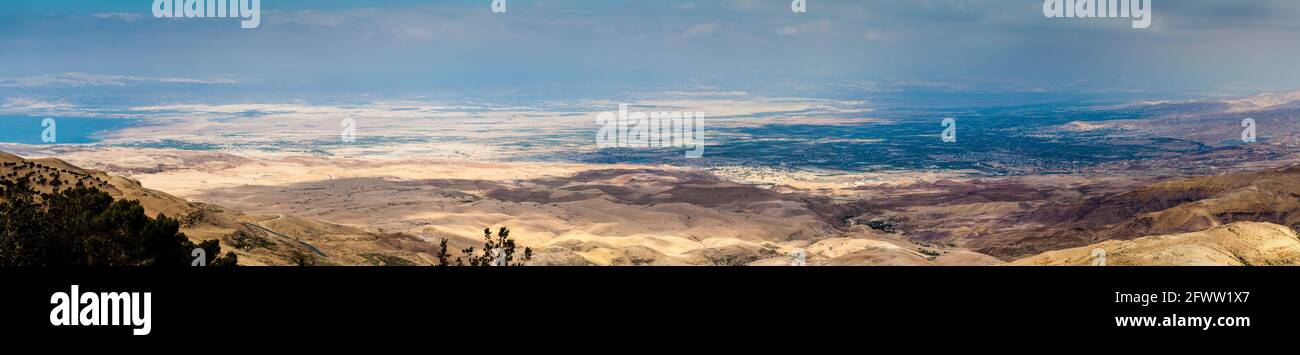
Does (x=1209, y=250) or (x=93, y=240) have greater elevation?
(x=93, y=240)

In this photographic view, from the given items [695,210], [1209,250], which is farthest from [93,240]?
[695,210]

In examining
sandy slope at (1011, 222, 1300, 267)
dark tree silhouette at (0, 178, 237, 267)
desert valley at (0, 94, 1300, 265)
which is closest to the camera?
dark tree silhouette at (0, 178, 237, 267)

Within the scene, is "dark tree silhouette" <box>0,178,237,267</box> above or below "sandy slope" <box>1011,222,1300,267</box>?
above

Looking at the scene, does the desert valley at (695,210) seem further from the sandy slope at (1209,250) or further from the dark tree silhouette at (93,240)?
the dark tree silhouette at (93,240)

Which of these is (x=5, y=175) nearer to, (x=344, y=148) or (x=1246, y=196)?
(x=1246, y=196)

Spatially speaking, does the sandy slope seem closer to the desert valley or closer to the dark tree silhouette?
the desert valley

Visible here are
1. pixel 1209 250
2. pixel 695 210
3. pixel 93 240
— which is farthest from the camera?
pixel 695 210

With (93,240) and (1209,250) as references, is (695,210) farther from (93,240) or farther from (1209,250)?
(93,240)

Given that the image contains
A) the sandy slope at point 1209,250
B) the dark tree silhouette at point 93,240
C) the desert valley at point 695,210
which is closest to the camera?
the dark tree silhouette at point 93,240

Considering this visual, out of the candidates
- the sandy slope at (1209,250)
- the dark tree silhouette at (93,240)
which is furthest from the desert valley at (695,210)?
the dark tree silhouette at (93,240)

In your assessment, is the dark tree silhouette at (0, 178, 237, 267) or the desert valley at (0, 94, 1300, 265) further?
the desert valley at (0, 94, 1300, 265)

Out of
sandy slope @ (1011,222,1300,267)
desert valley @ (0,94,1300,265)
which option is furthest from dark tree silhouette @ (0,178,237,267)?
sandy slope @ (1011,222,1300,267)
